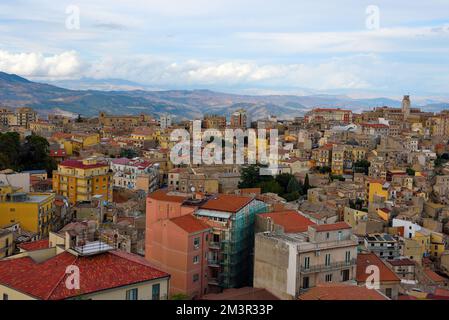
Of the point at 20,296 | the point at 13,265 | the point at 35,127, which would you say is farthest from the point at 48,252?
the point at 35,127

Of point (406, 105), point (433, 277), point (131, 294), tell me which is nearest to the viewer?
point (131, 294)

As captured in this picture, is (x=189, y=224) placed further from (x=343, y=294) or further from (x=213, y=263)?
(x=343, y=294)

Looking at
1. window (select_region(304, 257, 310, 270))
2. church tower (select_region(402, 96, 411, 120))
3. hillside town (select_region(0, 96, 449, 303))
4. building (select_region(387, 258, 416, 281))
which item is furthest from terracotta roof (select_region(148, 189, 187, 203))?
church tower (select_region(402, 96, 411, 120))

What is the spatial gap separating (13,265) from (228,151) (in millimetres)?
21833

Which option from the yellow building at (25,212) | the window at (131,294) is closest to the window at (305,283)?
the window at (131,294)

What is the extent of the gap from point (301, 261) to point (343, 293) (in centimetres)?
173

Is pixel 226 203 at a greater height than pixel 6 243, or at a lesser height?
greater

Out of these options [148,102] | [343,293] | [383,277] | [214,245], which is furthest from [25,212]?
[148,102]

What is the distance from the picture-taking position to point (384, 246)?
14.3 metres

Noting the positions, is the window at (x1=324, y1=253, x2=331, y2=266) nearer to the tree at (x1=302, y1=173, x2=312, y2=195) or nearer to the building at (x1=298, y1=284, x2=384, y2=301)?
the building at (x1=298, y1=284, x2=384, y2=301)

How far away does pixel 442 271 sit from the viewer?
15.1m

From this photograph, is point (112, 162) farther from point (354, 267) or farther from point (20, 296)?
point (20, 296)

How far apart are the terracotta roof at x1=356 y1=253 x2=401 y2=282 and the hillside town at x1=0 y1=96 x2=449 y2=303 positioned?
0.03m

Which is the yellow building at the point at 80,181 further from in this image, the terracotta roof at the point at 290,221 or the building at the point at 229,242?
the terracotta roof at the point at 290,221
